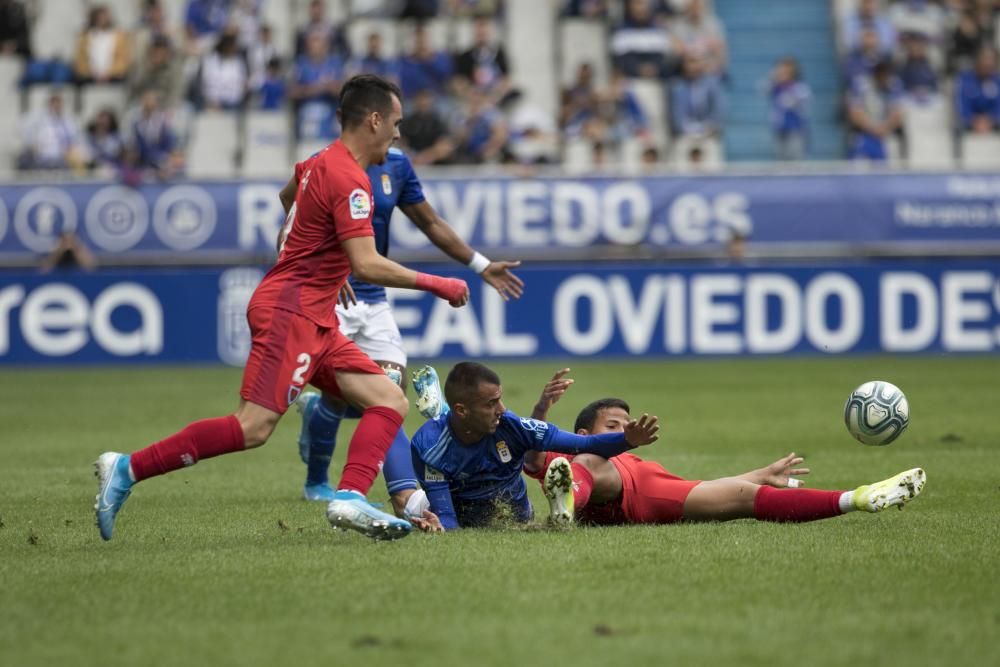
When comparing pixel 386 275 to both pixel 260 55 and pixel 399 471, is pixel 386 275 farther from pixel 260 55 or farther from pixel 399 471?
pixel 260 55

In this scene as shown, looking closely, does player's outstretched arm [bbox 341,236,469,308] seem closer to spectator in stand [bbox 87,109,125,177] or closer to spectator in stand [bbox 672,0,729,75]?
spectator in stand [bbox 87,109,125,177]

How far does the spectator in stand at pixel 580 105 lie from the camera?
23828 mm

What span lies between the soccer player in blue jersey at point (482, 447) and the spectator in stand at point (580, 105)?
16.6 metres

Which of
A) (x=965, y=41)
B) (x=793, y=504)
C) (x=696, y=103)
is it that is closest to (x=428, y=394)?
(x=793, y=504)

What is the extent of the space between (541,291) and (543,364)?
0.97 metres

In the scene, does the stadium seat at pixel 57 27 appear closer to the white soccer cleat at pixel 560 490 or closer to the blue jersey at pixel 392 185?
the blue jersey at pixel 392 185

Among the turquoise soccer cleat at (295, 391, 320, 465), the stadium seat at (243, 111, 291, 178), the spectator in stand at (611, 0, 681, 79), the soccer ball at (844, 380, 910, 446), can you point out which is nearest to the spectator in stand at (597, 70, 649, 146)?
the spectator in stand at (611, 0, 681, 79)

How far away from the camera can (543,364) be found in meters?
20.2

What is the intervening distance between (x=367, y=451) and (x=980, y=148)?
745 inches

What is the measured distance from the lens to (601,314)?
67.2 ft

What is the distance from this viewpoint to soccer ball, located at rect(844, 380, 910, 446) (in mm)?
8562

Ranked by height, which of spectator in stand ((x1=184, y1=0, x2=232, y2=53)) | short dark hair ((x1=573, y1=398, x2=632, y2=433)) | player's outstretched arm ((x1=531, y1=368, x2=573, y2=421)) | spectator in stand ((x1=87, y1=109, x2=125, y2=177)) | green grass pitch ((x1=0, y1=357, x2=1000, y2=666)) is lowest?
green grass pitch ((x1=0, y1=357, x2=1000, y2=666))

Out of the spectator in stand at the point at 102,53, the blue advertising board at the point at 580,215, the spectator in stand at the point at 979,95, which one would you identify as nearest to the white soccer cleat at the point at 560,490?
the blue advertising board at the point at 580,215

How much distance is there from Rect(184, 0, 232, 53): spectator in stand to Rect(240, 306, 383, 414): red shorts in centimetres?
1846
